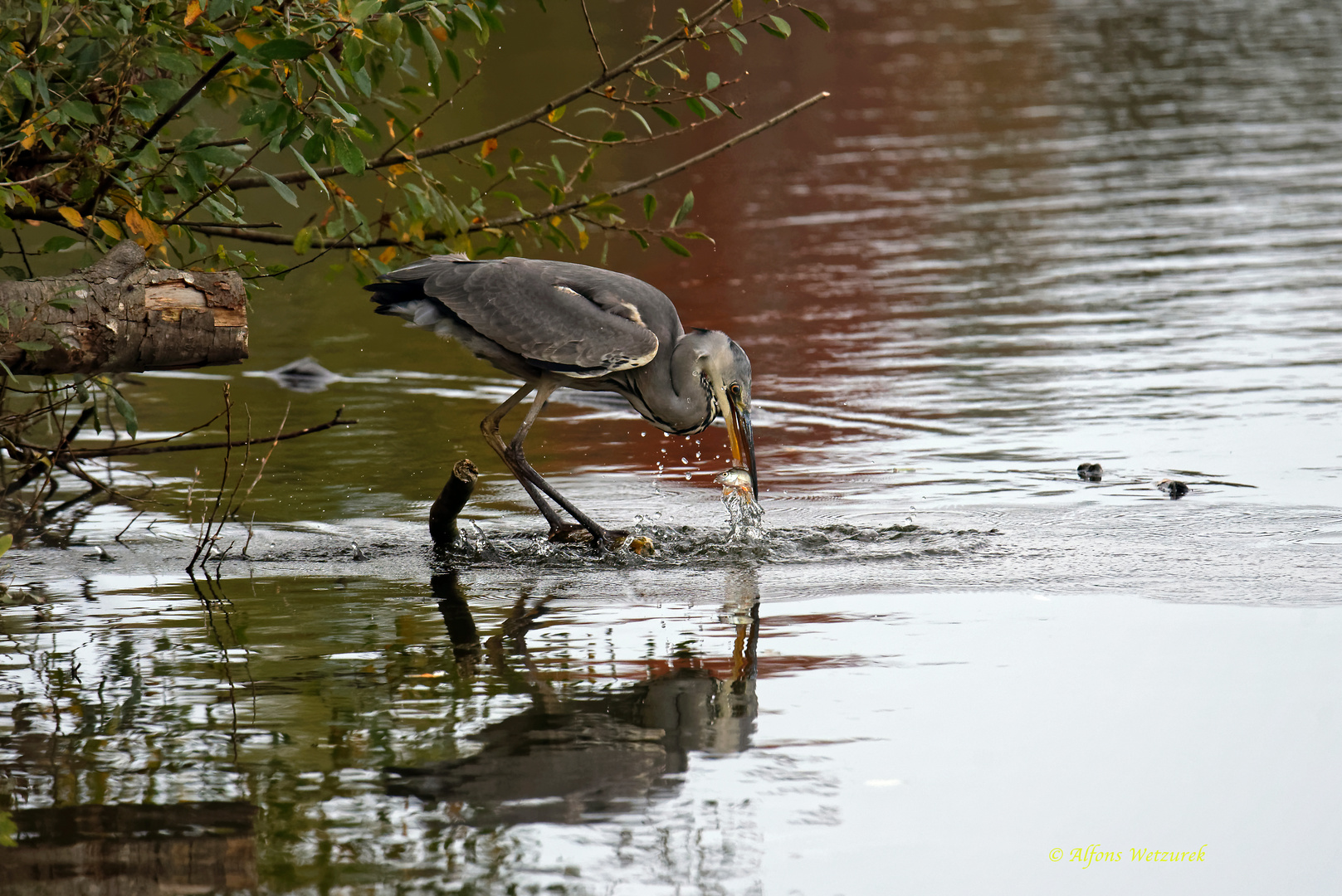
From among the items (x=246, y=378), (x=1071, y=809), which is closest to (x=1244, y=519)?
(x=1071, y=809)

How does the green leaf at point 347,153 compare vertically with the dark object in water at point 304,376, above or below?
above

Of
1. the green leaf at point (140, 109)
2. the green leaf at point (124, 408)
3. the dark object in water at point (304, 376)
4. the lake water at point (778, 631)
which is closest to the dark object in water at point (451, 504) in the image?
the lake water at point (778, 631)

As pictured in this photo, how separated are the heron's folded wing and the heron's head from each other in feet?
0.78

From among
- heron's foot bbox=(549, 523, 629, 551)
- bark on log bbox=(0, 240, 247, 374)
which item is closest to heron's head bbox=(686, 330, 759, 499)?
heron's foot bbox=(549, 523, 629, 551)

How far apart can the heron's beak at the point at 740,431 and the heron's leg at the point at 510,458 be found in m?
0.94

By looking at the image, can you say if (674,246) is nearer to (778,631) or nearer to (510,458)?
(510,458)

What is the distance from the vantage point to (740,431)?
8.18 meters

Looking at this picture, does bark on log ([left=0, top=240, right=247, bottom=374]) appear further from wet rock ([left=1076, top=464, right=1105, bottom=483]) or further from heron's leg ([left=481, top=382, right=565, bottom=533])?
wet rock ([left=1076, top=464, right=1105, bottom=483])

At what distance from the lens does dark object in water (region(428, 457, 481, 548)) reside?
7.64 meters

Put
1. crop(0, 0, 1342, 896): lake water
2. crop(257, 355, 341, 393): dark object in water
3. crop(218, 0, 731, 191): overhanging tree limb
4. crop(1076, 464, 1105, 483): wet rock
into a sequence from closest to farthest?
crop(0, 0, 1342, 896): lake water, crop(218, 0, 731, 191): overhanging tree limb, crop(1076, 464, 1105, 483): wet rock, crop(257, 355, 341, 393): dark object in water

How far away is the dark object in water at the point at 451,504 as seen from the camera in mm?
7641

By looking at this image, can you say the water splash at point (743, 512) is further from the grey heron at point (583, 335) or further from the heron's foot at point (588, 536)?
the heron's foot at point (588, 536)

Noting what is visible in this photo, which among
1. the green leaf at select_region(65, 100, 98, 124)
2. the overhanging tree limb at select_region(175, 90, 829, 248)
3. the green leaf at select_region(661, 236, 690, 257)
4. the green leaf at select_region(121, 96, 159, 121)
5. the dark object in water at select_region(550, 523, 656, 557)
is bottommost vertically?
the dark object in water at select_region(550, 523, 656, 557)

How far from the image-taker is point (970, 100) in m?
29.0
